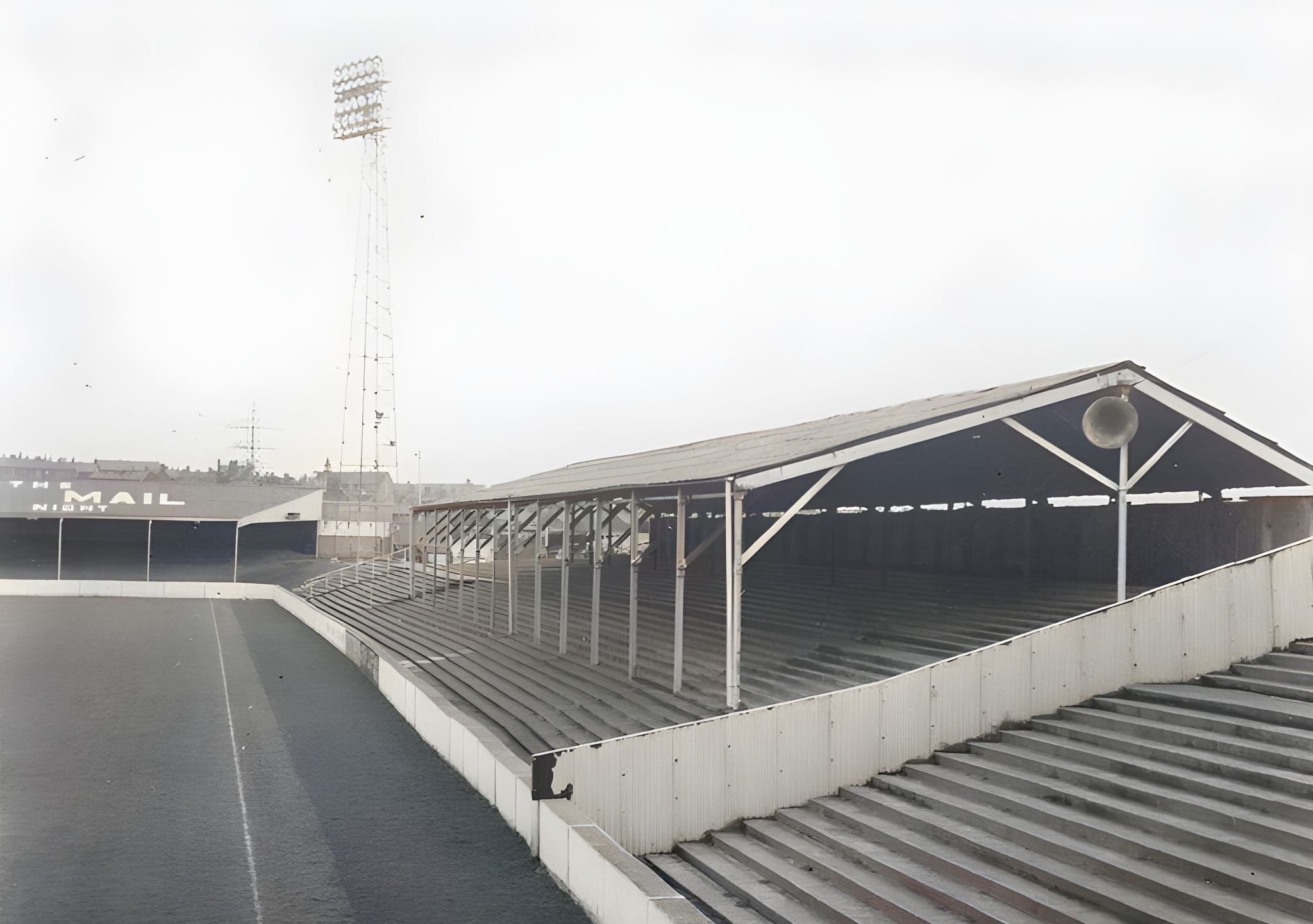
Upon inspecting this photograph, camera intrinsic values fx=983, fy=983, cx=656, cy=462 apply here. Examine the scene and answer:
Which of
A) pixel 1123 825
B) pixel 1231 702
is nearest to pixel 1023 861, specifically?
pixel 1123 825

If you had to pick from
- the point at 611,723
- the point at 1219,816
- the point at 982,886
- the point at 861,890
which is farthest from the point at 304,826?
the point at 1219,816

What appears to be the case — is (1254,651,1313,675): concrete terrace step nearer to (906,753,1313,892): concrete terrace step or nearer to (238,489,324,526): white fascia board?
(906,753,1313,892): concrete terrace step

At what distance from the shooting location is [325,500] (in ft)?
184

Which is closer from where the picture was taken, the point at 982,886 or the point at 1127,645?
the point at 982,886

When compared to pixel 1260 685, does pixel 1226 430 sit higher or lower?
higher

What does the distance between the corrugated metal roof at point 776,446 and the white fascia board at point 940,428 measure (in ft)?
0.27

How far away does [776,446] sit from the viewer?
15031 mm

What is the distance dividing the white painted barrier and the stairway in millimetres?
981

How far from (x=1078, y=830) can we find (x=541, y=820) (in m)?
4.65

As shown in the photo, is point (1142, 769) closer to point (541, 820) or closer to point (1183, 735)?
point (1183, 735)

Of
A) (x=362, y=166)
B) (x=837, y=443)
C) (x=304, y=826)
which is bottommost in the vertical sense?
(x=304, y=826)

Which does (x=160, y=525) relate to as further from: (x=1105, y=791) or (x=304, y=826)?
(x=1105, y=791)

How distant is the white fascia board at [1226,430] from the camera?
44.1ft

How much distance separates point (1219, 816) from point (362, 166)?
47027 mm
